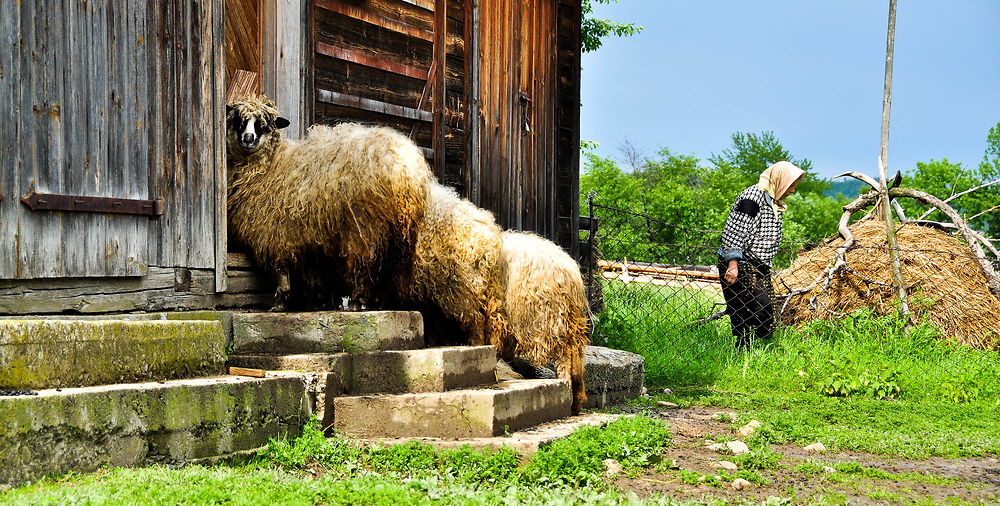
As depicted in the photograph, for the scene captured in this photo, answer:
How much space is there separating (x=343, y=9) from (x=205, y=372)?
373 cm

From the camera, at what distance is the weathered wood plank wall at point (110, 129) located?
4902mm

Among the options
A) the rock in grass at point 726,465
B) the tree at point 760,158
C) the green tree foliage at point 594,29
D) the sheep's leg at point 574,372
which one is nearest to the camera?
the rock in grass at point 726,465

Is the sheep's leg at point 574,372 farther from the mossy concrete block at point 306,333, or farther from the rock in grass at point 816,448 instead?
the rock in grass at point 816,448

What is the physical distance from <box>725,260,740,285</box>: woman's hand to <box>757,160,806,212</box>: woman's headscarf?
80 centimetres

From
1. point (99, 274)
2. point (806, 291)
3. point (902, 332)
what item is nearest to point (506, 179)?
point (806, 291)

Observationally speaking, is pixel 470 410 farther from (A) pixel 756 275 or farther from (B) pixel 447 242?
(A) pixel 756 275

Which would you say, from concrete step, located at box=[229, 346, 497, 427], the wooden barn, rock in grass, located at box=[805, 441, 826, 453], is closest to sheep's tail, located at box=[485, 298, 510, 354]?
concrete step, located at box=[229, 346, 497, 427]

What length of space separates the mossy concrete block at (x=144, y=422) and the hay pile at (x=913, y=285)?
7.24 meters

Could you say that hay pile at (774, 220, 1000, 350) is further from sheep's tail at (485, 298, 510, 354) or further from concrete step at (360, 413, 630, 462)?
concrete step at (360, 413, 630, 462)

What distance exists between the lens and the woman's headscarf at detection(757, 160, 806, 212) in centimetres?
1012

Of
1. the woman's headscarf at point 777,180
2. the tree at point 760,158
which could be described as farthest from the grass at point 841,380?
the tree at point 760,158

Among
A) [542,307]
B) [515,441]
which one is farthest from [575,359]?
[515,441]

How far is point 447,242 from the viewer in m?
6.60

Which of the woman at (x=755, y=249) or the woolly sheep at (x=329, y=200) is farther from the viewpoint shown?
the woman at (x=755, y=249)
